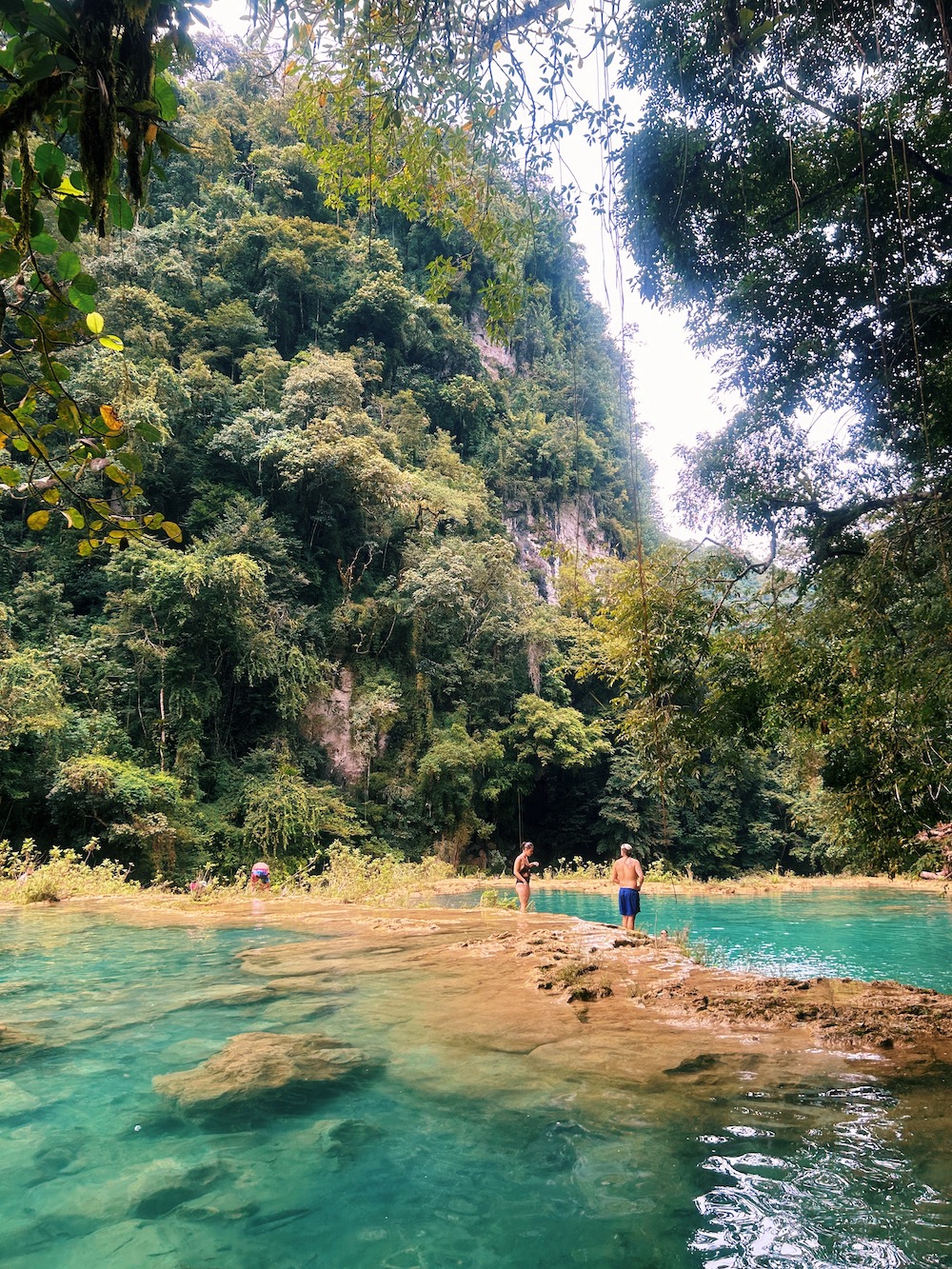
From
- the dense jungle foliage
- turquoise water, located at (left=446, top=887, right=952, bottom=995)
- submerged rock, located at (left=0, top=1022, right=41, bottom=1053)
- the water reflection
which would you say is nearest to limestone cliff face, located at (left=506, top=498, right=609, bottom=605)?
the dense jungle foliage

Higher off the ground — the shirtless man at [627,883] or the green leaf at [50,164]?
the green leaf at [50,164]

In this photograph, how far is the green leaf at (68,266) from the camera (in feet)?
5.79

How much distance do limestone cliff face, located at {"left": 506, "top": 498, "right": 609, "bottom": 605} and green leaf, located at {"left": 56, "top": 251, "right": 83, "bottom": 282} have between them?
2952 centimetres

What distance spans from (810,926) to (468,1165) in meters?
13.9

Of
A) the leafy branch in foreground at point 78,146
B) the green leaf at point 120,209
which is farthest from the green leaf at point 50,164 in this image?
the green leaf at point 120,209

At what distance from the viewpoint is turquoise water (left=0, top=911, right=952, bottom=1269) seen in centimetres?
250

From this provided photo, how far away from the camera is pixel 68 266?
5.90 feet

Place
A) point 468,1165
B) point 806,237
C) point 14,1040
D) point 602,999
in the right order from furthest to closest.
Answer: point 806,237
point 602,999
point 14,1040
point 468,1165

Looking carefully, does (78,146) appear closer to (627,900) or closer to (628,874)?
(628,874)

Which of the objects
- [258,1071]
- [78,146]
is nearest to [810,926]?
[258,1071]

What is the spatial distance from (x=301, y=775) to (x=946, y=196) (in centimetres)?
1865

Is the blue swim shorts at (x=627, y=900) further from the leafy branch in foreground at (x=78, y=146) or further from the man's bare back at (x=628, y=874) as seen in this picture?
the leafy branch in foreground at (x=78, y=146)

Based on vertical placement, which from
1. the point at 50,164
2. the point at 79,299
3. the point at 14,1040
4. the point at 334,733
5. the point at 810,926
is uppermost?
the point at 334,733

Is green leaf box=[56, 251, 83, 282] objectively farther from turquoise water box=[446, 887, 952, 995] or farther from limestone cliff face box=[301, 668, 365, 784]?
limestone cliff face box=[301, 668, 365, 784]
